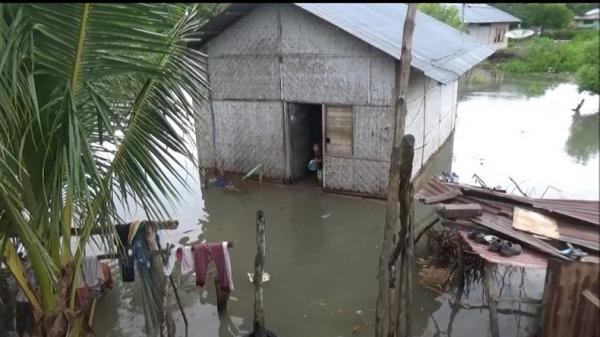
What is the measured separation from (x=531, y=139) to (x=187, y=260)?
9.48 metres

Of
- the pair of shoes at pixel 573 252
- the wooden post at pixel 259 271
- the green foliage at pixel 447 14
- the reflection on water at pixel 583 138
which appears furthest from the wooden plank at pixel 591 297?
the green foliage at pixel 447 14

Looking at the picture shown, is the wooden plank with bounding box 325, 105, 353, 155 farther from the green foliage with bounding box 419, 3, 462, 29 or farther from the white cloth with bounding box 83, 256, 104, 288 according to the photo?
the green foliage with bounding box 419, 3, 462, 29

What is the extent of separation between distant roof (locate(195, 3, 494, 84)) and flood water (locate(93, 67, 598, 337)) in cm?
243

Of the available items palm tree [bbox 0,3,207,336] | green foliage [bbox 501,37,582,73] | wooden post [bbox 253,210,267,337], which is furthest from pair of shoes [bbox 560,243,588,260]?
green foliage [bbox 501,37,582,73]

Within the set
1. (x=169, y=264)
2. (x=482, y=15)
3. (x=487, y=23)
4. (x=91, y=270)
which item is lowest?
(x=91, y=270)

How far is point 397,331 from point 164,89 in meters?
3.09

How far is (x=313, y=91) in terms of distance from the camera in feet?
29.3

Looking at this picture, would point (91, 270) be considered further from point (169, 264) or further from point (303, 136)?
point (303, 136)

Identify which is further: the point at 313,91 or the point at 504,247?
the point at 313,91

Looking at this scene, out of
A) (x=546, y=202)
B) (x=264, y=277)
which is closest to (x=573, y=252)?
(x=546, y=202)

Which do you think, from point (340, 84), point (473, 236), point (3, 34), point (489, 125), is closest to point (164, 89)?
point (3, 34)

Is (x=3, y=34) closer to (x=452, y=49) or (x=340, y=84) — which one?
(x=340, y=84)

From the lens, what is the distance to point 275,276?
20.9ft

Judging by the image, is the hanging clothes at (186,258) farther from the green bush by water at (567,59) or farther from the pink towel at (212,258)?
the green bush by water at (567,59)
